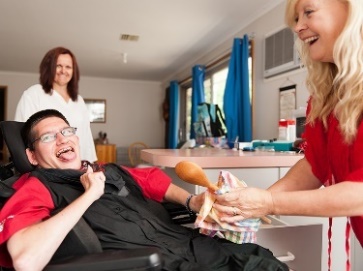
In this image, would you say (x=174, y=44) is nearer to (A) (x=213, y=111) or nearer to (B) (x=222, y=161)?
(A) (x=213, y=111)

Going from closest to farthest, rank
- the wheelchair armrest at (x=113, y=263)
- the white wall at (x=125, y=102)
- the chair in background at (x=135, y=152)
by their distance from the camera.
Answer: the wheelchair armrest at (x=113, y=263) < the white wall at (x=125, y=102) < the chair in background at (x=135, y=152)

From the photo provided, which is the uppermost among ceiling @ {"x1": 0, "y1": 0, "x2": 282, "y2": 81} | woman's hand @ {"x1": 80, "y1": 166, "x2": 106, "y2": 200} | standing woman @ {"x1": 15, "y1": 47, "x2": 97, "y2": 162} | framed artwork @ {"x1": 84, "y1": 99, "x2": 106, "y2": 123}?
ceiling @ {"x1": 0, "y1": 0, "x2": 282, "y2": 81}

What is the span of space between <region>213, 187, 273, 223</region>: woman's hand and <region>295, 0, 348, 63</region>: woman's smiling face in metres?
0.43

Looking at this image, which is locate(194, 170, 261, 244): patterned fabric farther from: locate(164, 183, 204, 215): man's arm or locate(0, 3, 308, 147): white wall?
locate(0, 3, 308, 147): white wall

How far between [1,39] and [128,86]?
10.6 ft

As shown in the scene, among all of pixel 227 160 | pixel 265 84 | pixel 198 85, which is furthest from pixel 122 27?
pixel 227 160

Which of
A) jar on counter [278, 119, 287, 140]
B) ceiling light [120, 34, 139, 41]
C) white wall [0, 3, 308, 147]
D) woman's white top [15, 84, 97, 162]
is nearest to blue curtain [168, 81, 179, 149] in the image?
white wall [0, 3, 308, 147]

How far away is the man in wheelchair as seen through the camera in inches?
35.3

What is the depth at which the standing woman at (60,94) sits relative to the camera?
6.68 ft

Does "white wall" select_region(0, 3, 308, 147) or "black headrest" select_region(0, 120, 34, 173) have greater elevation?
"white wall" select_region(0, 3, 308, 147)

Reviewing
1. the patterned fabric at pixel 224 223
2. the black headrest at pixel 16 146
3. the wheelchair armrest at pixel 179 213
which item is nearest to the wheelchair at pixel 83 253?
the black headrest at pixel 16 146

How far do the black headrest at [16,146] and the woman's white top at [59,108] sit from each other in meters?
0.68

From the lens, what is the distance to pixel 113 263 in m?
0.78

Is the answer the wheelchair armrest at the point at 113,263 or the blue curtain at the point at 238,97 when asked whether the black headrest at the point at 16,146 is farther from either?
the blue curtain at the point at 238,97
